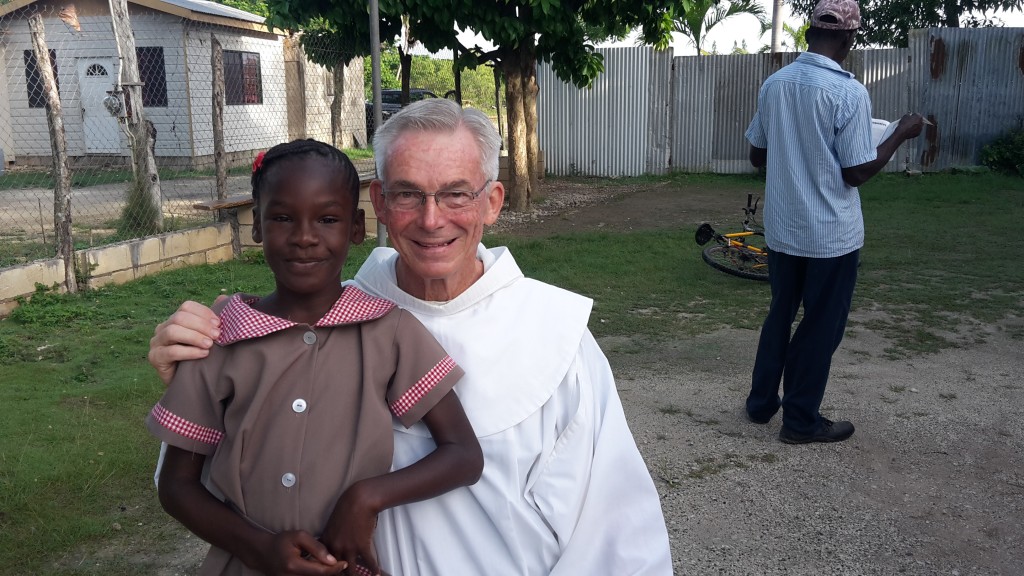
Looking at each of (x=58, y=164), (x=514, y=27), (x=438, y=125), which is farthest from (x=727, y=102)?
(x=438, y=125)

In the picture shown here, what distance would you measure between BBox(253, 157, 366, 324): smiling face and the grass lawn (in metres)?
2.03

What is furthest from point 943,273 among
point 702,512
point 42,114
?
point 42,114

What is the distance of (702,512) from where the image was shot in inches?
153

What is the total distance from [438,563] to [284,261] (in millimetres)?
727

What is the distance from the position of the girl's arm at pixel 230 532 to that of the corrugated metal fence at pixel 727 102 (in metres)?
16.1

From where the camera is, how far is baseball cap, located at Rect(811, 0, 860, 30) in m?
4.25

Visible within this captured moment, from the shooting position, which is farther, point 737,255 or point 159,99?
point 159,99

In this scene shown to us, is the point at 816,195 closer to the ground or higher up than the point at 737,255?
higher up

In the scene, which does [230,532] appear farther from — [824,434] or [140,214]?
[140,214]

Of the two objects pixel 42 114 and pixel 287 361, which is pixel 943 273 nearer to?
pixel 287 361

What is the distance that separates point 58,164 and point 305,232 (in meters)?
6.39

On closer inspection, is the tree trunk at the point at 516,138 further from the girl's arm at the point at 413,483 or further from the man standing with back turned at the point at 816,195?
the girl's arm at the point at 413,483

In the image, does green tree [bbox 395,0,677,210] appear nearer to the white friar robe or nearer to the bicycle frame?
the bicycle frame

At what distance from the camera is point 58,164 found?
7.30 metres
